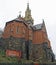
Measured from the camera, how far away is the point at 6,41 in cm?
6266

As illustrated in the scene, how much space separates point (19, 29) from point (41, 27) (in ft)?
31.8

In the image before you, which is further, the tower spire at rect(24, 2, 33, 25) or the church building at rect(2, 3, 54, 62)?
the tower spire at rect(24, 2, 33, 25)

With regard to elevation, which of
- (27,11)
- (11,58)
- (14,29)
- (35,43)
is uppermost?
(27,11)

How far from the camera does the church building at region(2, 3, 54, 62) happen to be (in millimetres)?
60188

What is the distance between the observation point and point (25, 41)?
63.8 meters

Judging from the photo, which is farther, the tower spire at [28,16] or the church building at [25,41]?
the tower spire at [28,16]

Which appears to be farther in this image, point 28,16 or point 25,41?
point 28,16

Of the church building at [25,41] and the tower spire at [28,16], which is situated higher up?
the tower spire at [28,16]

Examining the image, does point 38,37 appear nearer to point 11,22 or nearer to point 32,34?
point 32,34

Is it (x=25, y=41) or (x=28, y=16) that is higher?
(x=28, y=16)

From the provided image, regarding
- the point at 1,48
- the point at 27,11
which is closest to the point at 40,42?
the point at 1,48

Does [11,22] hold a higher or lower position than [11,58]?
higher

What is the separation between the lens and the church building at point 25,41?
6019cm

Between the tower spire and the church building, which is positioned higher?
the tower spire
